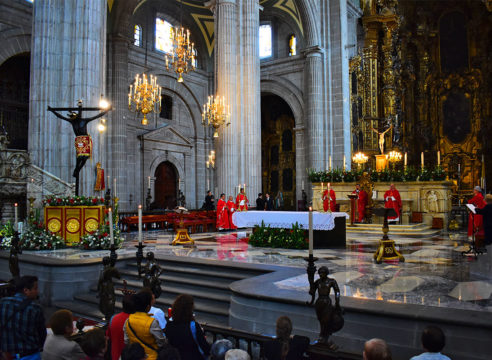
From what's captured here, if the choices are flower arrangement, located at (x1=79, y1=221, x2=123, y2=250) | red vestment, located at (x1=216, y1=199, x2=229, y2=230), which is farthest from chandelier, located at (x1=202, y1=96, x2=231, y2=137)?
flower arrangement, located at (x1=79, y1=221, x2=123, y2=250)

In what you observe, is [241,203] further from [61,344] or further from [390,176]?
[61,344]

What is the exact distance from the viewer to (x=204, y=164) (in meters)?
29.9

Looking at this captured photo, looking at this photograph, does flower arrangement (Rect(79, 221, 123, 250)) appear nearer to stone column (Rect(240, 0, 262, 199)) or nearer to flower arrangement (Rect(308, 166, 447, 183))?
stone column (Rect(240, 0, 262, 199))

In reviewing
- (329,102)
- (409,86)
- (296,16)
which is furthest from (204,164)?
(409,86)

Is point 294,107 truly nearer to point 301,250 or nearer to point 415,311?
point 301,250

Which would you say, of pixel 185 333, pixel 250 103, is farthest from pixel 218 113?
pixel 185 333

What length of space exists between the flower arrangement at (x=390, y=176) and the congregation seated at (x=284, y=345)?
13.6 metres

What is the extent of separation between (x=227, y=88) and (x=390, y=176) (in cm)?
773

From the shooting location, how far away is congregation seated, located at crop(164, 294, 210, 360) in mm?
3262

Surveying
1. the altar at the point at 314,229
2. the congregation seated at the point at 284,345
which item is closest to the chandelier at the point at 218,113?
the altar at the point at 314,229

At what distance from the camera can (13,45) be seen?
1870 cm

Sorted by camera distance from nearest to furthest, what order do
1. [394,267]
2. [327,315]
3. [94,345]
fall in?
[94,345], [327,315], [394,267]

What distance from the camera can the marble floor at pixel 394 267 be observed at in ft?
18.4

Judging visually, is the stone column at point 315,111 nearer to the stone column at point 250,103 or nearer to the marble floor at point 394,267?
the stone column at point 250,103
